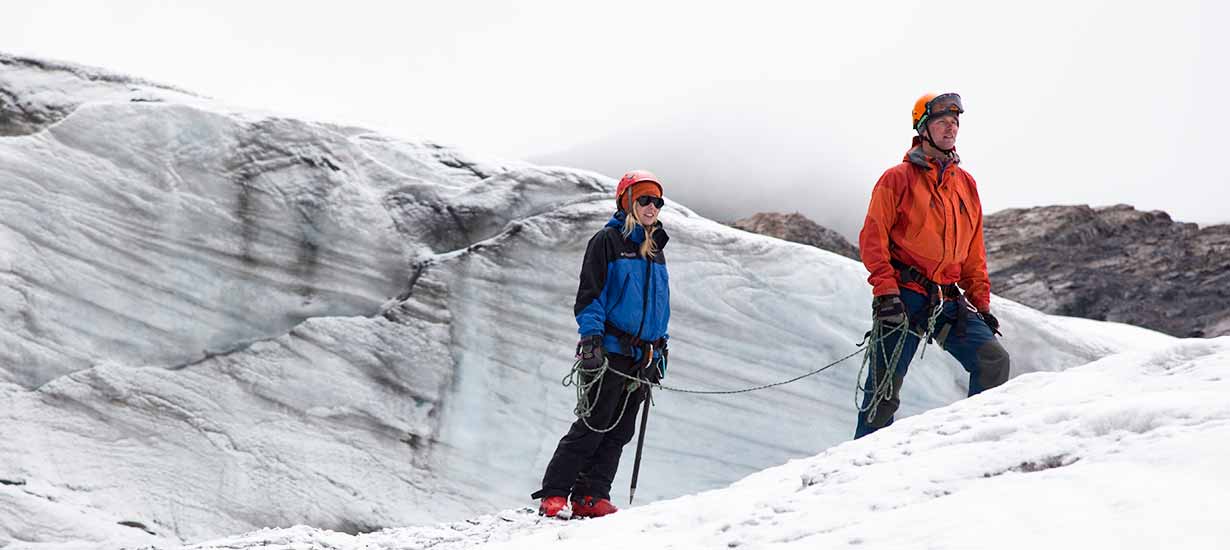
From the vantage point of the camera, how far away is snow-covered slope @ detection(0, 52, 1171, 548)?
772 cm

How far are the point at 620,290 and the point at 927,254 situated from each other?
1.56 meters

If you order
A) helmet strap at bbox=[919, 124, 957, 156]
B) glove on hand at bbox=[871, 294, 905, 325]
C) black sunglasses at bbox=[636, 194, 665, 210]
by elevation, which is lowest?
glove on hand at bbox=[871, 294, 905, 325]

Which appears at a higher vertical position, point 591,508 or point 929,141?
point 929,141

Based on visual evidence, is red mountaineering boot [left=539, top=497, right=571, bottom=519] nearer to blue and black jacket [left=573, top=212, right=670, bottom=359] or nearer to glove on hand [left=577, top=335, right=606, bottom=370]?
glove on hand [left=577, top=335, right=606, bottom=370]

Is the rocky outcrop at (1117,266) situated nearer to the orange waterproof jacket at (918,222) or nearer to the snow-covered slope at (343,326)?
the snow-covered slope at (343,326)

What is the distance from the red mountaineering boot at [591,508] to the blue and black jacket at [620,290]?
0.74 metres

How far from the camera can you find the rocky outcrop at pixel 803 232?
1468 centimetres

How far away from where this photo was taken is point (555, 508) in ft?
17.3

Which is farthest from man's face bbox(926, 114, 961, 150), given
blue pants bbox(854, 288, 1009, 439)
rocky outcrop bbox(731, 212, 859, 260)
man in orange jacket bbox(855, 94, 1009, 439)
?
rocky outcrop bbox(731, 212, 859, 260)

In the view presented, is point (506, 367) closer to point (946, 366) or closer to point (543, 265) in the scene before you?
point (543, 265)

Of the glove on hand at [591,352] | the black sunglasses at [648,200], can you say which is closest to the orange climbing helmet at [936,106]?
the black sunglasses at [648,200]

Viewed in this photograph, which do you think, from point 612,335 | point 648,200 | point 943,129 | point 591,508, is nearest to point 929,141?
point 943,129

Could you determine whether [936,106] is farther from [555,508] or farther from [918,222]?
[555,508]

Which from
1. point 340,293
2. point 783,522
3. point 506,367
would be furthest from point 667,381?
point 783,522
